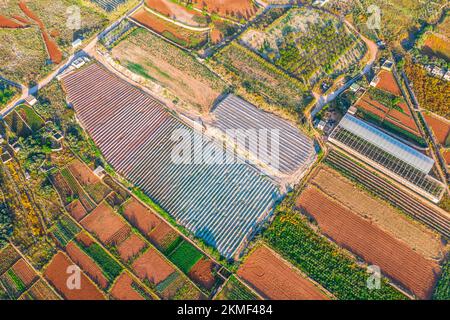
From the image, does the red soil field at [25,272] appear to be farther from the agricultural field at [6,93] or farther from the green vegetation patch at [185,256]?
the agricultural field at [6,93]

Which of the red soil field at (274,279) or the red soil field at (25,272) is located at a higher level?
the red soil field at (274,279)

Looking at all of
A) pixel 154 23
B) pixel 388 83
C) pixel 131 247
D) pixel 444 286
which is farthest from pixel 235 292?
pixel 154 23

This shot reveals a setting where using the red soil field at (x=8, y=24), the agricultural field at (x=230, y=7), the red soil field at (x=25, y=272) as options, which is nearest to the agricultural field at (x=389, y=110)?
the agricultural field at (x=230, y=7)

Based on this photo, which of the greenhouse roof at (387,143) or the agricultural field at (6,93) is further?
the agricultural field at (6,93)
